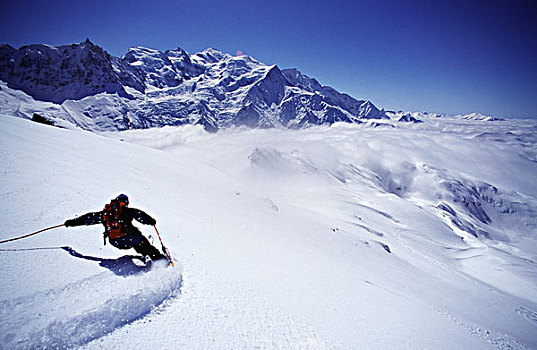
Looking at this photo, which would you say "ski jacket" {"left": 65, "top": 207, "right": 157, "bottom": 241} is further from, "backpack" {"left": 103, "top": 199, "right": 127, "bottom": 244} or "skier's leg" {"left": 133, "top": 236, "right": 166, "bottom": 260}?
"skier's leg" {"left": 133, "top": 236, "right": 166, "bottom": 260}

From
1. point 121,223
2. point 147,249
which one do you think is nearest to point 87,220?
point 121,223

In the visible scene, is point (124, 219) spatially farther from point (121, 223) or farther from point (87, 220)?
point (87, 220)

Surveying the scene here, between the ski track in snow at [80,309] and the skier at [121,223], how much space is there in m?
0.72

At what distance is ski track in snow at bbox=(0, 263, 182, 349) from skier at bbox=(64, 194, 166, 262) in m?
0.72

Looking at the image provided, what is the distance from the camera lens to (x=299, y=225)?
1652cm

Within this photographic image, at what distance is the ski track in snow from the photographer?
2.87 meters

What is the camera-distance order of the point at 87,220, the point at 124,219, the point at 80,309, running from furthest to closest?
the point at 124,219 < the point at 87,220 < the point at 80,309

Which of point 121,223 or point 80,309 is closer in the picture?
point 80,309

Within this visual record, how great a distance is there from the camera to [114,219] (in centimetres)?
491

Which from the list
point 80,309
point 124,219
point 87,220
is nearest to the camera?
point 80,309

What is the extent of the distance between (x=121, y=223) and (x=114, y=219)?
156 millimetres

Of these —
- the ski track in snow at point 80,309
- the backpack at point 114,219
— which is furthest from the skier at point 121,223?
the ski track in snow at point 80,309

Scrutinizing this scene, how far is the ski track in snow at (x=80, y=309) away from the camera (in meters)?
2.87

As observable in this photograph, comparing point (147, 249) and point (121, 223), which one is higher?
point (121, 223)
